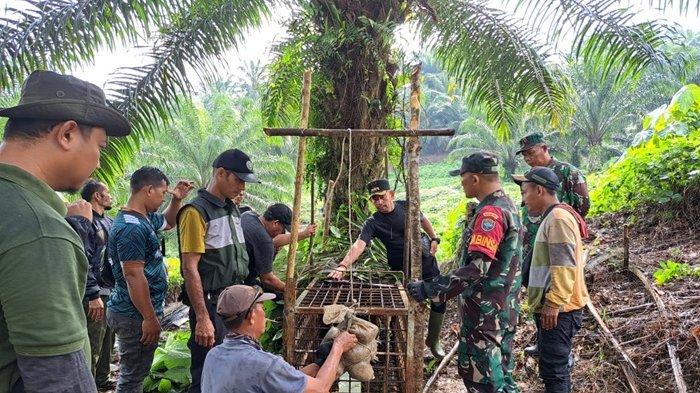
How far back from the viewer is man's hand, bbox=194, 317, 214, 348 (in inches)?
122

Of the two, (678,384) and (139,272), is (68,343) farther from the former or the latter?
(678,384)

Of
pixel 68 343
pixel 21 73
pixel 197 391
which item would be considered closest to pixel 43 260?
pixel 68 343

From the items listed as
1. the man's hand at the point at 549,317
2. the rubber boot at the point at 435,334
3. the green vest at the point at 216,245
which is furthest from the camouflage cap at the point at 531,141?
the green vest at the point at 216,245

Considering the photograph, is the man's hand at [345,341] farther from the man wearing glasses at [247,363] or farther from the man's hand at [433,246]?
the man's hand at [433,246]

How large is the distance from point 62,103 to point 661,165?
782cm

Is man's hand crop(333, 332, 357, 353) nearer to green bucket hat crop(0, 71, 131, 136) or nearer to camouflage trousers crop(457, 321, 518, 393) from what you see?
camouflage trousers crop(457, 321, 518, 393)

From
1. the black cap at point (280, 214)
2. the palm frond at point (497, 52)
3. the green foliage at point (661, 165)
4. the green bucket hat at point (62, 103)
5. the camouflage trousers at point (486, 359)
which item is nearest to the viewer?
the green bucket hat at point (62, 103)

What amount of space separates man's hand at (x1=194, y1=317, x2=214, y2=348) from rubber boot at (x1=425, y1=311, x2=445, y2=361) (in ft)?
7.82

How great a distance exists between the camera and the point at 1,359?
123 centimetres

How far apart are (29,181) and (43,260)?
0.24 m

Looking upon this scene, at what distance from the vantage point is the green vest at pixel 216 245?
325 cm

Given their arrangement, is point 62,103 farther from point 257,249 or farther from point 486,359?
point 486,359

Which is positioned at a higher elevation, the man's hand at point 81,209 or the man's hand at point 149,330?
the man's hand at point 81,209

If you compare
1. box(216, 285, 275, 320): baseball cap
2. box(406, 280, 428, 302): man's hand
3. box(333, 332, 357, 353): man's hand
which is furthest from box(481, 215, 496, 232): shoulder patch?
box(216, 285, 275, 320): baseball cap
